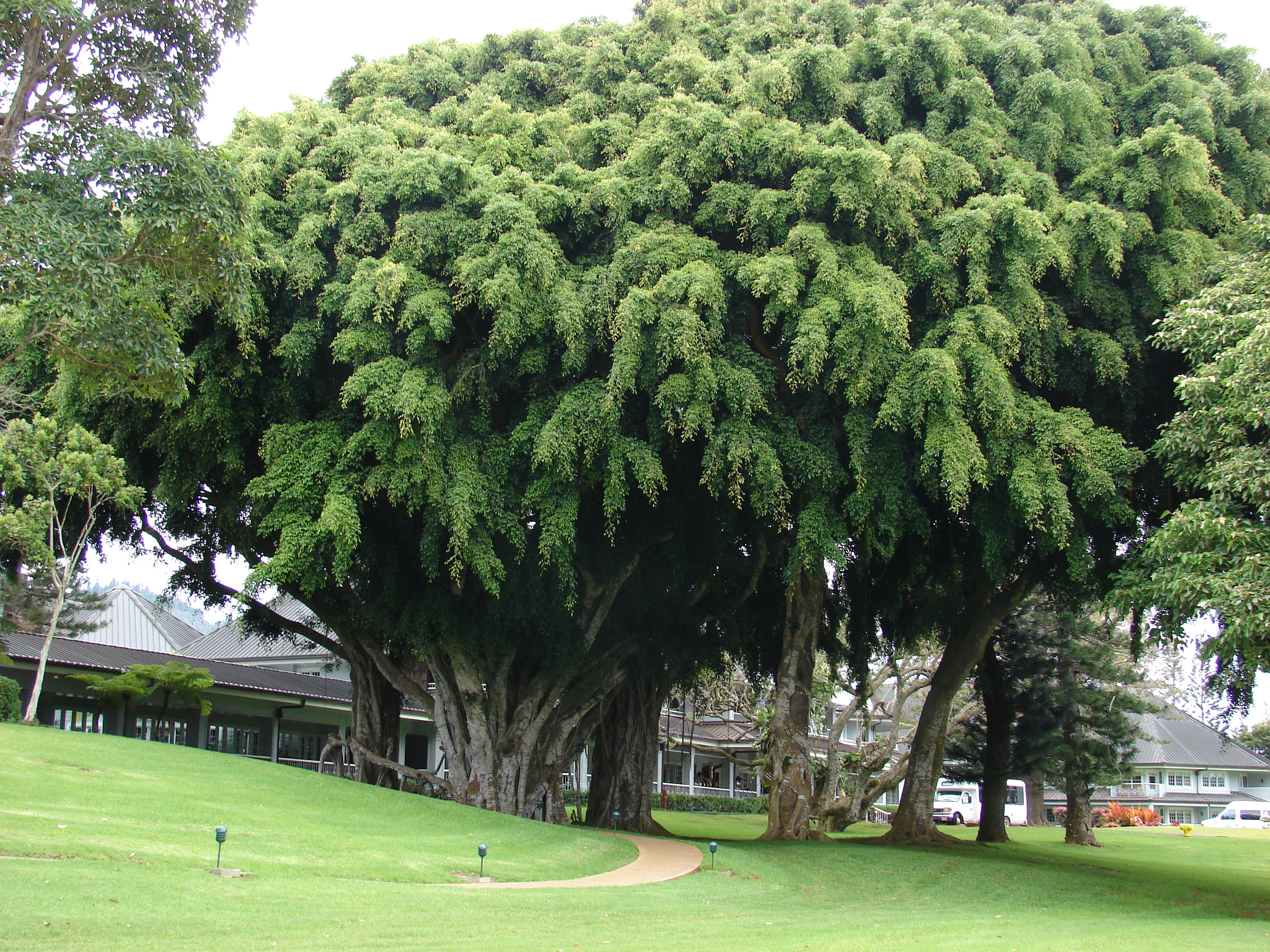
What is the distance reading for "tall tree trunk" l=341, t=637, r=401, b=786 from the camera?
Result: 22.7 metres

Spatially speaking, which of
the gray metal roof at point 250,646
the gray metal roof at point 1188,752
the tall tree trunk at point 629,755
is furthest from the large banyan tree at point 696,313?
the gray metal roof at point 1188,752

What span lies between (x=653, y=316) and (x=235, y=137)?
975cm

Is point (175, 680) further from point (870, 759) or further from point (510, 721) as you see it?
point (870, 759)

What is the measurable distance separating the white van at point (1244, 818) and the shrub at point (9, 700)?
52.8 meters

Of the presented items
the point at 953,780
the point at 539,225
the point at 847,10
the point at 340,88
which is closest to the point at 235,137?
the point at 340,88

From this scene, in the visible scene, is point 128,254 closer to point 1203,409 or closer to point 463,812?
point 463,812

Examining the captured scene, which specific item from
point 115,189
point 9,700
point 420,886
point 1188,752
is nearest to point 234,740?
point 9,700

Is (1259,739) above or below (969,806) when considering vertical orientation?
above

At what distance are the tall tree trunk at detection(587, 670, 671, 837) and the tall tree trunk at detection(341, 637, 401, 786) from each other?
4852mm

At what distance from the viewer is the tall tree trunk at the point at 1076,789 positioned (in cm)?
2777

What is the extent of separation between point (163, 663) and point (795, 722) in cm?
1807

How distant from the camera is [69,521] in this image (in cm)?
2205

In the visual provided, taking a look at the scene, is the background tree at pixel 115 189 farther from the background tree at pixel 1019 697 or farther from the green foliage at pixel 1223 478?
the background tree at pixel 1019 697

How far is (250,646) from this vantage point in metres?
39.1
